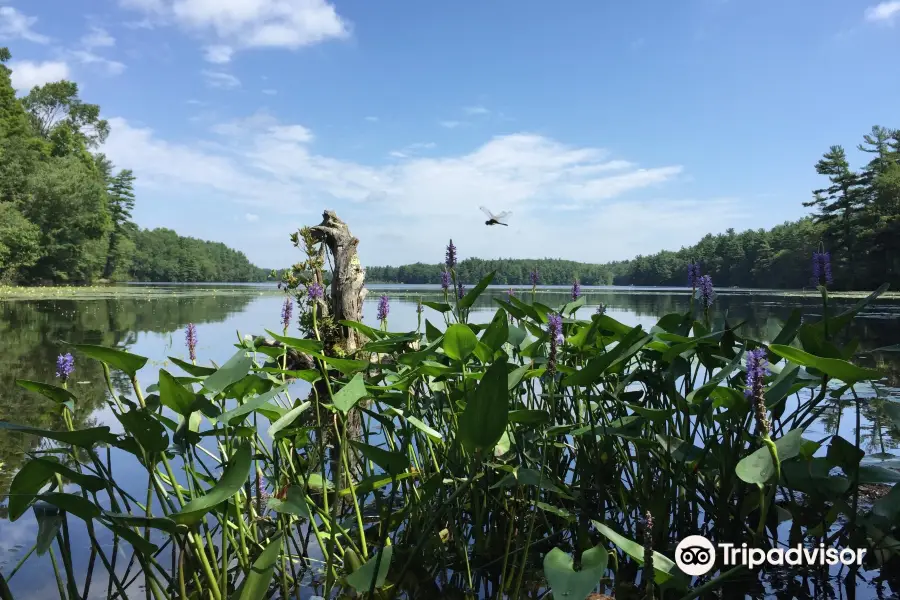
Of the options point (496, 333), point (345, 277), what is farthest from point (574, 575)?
point (345, 277)

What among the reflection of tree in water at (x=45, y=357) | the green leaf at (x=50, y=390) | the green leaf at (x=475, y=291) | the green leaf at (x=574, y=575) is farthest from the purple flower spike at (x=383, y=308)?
the green leaf at (x=574, y=575)

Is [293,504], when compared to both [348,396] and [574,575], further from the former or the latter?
[574,575]

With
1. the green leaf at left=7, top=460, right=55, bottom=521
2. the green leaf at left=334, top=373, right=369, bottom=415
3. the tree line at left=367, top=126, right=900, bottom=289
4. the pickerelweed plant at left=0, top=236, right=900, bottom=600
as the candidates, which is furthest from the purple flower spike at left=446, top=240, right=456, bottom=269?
the tree line at left=367, top=126, right=900, bottom=289

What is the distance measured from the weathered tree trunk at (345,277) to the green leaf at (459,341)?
116 inches

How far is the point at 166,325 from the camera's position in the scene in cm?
958

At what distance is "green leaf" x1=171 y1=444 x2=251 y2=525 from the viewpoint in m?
0.76

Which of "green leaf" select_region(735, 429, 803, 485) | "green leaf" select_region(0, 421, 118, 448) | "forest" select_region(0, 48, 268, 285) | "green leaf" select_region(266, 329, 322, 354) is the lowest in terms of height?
"green leaf" select_region(735, 429, 803, 485)

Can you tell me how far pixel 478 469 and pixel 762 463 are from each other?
0.46 metres

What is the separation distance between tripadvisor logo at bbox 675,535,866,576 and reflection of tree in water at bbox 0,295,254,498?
1214 millimetres

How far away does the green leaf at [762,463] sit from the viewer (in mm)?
856

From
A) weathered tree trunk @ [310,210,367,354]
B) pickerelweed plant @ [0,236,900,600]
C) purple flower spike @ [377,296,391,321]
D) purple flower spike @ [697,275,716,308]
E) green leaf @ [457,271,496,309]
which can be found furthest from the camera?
weathered tree trunk @ [310,210,367,354]

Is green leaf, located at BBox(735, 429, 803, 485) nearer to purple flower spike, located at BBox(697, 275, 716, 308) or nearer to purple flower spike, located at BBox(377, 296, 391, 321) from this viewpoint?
purple flower spike, located at BBox(697, 275, 716, 308)

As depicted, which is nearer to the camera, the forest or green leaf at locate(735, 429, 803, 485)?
green leaf at locate(735, 429, 803, 485)

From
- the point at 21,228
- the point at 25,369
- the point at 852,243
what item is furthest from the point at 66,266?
the point at 852,243
